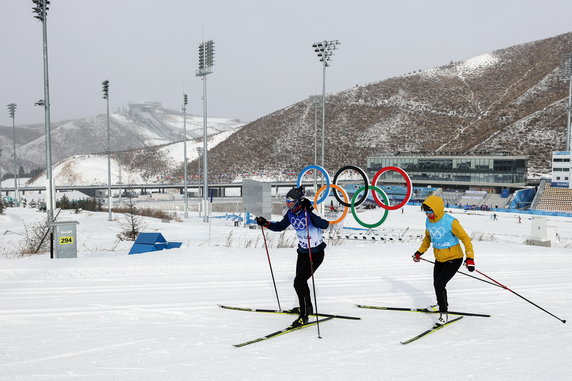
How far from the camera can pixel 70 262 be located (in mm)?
9352

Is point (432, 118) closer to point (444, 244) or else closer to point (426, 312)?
point (426, 312)

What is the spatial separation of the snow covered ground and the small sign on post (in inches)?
45.6

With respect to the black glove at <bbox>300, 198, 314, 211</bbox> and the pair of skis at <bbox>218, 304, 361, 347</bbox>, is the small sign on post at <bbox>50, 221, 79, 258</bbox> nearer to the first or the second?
the pair of skis at <bbox>218, 304, 361, 347</bbox>

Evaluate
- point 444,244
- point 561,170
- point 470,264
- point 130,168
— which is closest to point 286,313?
point 444,244

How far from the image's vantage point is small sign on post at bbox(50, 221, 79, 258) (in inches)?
409

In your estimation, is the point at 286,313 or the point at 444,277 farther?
the point at 286,313

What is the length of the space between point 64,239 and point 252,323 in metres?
6.64

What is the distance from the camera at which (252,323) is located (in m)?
6.09

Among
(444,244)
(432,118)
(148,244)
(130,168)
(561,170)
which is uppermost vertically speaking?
(432,118)

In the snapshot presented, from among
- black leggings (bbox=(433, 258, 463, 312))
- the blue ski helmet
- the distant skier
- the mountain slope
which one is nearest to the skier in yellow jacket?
black leggings (bbox=(433, 258, 463, 312))

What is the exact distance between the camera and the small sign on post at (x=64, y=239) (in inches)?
409

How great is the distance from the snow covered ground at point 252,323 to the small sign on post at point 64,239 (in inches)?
45.6

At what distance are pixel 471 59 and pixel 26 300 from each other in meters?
194

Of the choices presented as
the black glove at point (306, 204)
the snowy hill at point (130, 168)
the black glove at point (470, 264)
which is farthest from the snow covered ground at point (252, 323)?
the snowy hill at point (130, 168)
